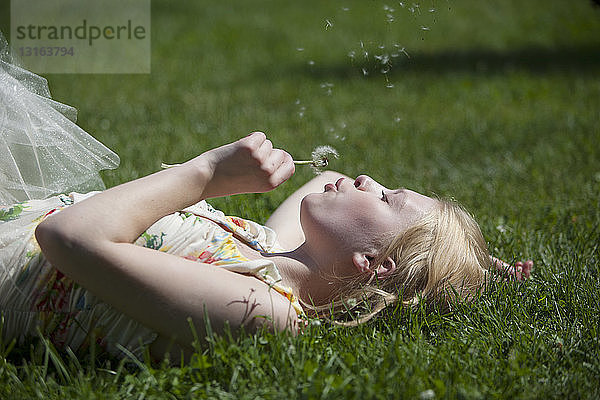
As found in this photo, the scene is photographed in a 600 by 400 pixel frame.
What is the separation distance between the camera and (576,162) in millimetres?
4629

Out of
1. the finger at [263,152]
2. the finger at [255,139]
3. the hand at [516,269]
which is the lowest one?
the hand at [516,269]

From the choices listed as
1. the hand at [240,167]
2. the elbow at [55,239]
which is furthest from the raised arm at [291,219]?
the elbow at [55,239]

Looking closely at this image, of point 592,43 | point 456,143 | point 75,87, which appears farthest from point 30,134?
point 592,43

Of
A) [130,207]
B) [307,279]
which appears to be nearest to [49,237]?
[130,207]

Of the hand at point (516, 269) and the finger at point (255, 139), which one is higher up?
the finger at point (255, 139)

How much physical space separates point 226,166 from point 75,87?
4888 millimetres

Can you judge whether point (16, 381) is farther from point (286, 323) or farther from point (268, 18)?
point (268, 18)

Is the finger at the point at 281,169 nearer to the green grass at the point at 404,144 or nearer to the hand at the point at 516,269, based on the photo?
the green grass at the point at 404,144

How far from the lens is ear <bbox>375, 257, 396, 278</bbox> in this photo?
2299mm

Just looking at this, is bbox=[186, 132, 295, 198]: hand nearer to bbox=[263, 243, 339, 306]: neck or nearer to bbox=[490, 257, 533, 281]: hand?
bbox=[263, 243, 339, 306]: neck

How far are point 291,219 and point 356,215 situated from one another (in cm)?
66

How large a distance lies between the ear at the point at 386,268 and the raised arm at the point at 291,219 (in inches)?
21.4

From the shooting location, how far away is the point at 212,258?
2.20 m

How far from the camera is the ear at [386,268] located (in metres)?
2.30
